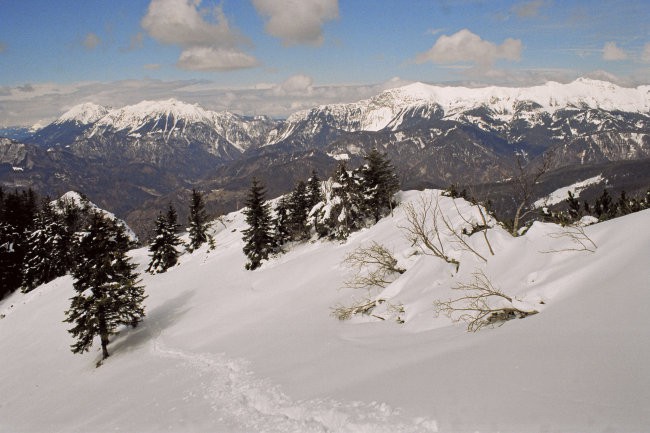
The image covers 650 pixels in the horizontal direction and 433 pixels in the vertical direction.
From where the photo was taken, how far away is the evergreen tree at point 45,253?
197ft

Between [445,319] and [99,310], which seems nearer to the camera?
[445,319]

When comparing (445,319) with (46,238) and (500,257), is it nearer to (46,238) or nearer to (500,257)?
(500,257)

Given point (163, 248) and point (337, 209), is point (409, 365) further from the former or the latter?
point (163, 248)

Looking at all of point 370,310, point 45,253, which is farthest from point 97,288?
point 45,253

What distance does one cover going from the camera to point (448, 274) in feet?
51.1

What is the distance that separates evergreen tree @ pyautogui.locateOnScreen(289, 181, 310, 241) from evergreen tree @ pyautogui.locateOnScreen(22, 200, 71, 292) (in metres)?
40.3

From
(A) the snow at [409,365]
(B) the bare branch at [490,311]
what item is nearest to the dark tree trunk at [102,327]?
(A) the snow at [409,365]

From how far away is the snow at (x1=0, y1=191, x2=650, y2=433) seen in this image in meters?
6.46

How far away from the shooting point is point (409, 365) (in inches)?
380

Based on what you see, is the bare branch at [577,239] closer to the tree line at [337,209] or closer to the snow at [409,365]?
the snow at [409,365]

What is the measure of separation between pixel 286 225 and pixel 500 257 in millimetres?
36394

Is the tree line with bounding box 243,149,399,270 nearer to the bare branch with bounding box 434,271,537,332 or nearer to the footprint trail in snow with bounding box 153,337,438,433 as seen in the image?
the footprint trail in snow with bounding box 153,337,438,433

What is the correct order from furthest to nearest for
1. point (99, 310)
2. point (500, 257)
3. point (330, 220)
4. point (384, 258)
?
point (330, 220) < point (99, 310) < point (384, 258) < point (500, 257)

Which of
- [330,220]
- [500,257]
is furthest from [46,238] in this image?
[500,257]
